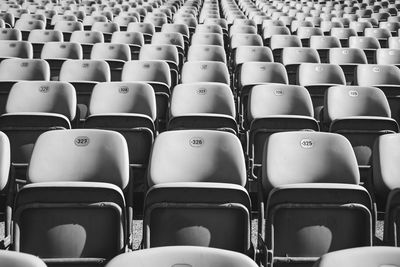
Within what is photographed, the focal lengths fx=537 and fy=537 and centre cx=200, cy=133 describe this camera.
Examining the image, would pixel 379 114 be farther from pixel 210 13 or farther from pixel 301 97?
pixel 210 13

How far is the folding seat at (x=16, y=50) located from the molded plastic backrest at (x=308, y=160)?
433 cm

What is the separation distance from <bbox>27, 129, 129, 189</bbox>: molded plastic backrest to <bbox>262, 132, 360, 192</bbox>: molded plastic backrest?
0.89 meters

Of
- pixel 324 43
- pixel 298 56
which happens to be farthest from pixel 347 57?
pixel 324 43

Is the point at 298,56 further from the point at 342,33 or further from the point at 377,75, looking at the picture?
the point at 342,33

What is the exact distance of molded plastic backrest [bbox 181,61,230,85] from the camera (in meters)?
5.76

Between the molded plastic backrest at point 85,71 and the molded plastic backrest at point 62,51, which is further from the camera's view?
the molded plastic backrest at point 62,51

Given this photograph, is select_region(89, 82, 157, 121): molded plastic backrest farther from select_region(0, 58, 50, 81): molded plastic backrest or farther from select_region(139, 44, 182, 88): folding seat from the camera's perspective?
select_region(139, 44, 182, 88): folding seat

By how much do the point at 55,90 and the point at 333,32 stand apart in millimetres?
5494

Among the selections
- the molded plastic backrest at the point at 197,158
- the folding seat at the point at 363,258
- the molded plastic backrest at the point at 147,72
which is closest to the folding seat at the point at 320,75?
the molded plastic backrest at the point at 147,72

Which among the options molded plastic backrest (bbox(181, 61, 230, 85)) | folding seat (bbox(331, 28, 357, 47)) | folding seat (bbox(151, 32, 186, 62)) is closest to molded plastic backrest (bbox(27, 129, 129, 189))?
molded plastic backrest (bbox(181, 61, 230, 85))

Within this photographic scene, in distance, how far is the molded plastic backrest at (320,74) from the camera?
5.78m

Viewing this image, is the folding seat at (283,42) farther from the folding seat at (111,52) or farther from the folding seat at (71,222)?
the folding seat at (71,222)

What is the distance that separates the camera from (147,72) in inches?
225

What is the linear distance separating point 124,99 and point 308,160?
195 centimetres
